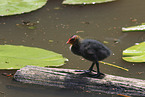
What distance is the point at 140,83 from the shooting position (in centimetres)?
365

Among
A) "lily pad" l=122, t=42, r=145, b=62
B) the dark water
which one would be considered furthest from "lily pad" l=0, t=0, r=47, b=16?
"lily pad" l=122, t=42, r=145, b=62

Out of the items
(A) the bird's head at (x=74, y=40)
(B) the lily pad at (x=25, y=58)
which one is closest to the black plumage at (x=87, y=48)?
(A) the bird's head at (x=74, y=40)

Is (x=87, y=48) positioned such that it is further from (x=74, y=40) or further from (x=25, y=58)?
(x=25, y=58)

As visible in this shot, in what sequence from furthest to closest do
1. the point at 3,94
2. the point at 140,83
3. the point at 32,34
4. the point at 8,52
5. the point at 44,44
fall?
the point at 32,34 → the point at 44,44 → the point at 8,52 → the point at 3,94 → the point at 140,83

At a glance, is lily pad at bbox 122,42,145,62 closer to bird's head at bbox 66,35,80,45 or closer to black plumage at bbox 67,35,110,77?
black plumage at bbox 67,35,110,77

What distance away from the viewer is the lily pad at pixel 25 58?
4.35 meters

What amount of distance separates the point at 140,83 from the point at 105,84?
46 centimetres

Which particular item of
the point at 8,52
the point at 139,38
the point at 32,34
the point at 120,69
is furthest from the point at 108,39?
the point at 8,52

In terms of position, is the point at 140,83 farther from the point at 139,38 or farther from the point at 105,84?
the point at 139,38

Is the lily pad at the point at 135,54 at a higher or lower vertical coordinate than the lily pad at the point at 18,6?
lower

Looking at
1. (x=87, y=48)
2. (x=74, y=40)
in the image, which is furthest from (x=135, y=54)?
(x=74, y=40)

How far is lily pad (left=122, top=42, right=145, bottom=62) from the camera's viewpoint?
4.47 m

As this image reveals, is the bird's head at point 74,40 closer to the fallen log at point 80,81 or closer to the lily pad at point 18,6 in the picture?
the fallen log at point 80,81

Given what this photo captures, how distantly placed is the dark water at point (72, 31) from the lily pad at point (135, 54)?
17cm
